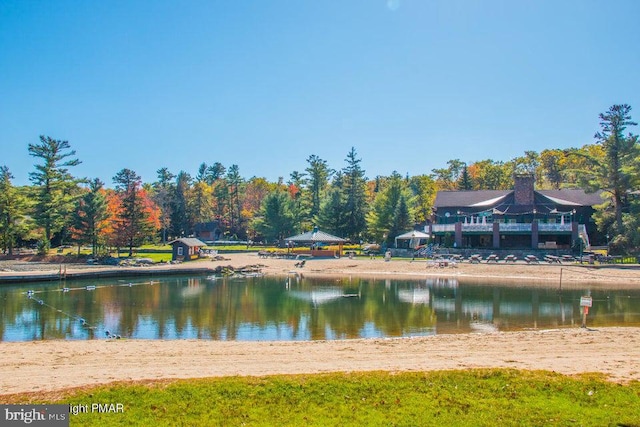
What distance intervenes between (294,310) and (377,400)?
56.3ft

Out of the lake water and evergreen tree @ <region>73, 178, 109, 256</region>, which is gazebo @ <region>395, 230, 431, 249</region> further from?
evergreen tree @ <region>73, 178, 109, 256</region>

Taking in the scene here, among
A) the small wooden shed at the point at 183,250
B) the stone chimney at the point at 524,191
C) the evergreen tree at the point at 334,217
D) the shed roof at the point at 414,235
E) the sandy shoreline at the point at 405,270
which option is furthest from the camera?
the evergreen tree at the point at 334,217

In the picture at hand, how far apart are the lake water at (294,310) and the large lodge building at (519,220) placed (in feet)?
60.7

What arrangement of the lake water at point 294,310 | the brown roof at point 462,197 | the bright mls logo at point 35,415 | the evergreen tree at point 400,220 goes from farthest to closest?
1. the brown roof at point 462,197
2. the evergreen tree at point 400,220
3. the lake water at point 294,310
4. the bright mls logo at point 35,415

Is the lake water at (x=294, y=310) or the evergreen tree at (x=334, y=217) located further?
the evergreen tree at (x=334, y=217)

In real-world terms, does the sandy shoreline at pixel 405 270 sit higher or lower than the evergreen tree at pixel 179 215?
lower

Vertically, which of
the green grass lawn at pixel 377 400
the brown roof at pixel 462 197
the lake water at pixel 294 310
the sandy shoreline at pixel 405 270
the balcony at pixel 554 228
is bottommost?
the lake water at pixel 294 310

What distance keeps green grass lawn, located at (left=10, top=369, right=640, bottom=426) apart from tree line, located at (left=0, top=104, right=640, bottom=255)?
134 ft

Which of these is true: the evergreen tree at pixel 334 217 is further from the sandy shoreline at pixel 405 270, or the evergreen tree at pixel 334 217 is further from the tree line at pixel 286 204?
the sandy shoreline at pixel 405 270

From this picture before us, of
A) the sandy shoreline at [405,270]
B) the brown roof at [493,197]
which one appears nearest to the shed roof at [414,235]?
the brown roof at [493,197]

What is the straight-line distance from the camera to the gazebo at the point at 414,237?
5531 cm

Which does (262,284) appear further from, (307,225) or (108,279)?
(307,225)

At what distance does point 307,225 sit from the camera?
3066 inches

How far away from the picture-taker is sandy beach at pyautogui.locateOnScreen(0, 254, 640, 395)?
35.4 ft
